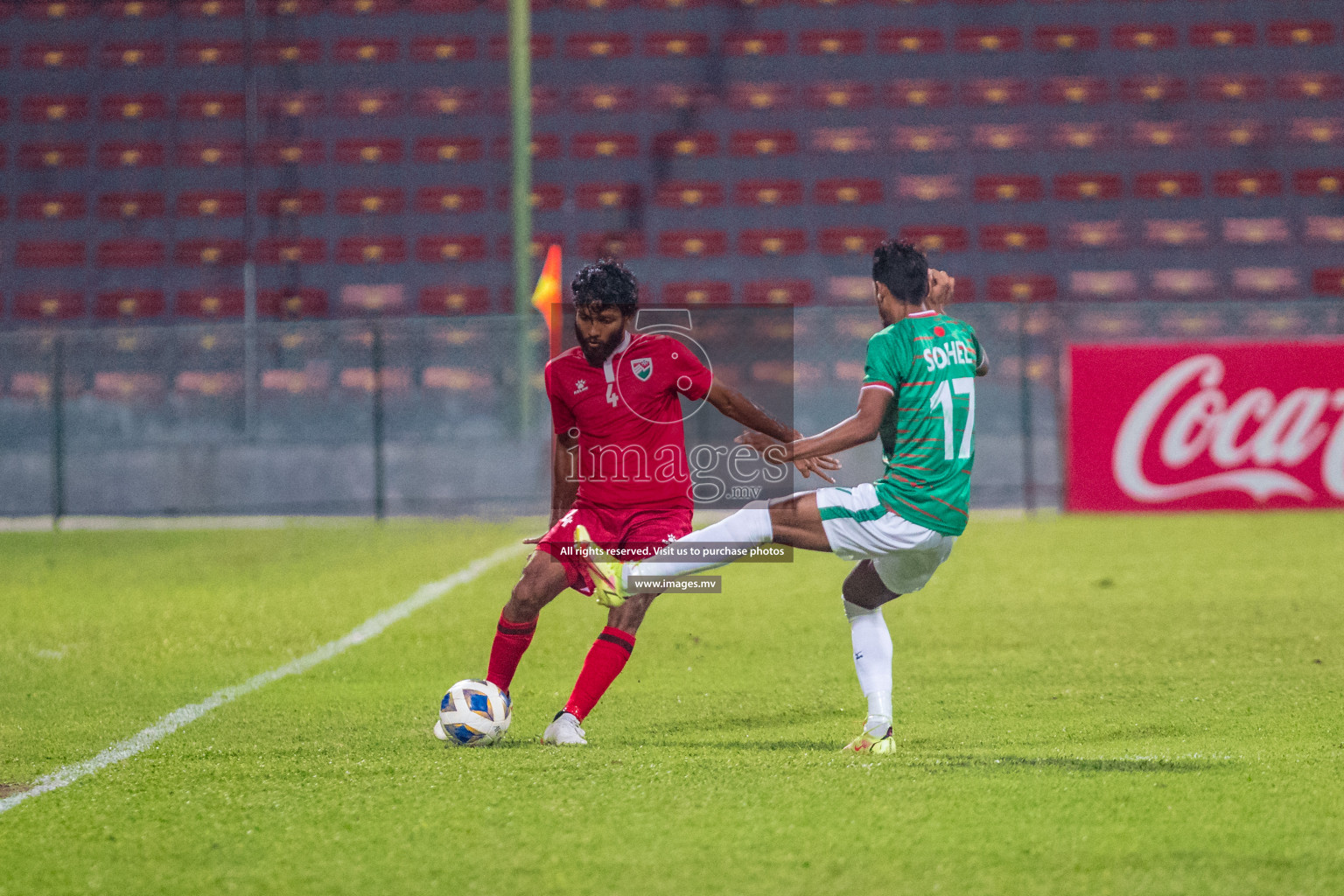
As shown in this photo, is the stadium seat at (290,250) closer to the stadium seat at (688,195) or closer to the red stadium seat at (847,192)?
the stadium seat at (688,195)

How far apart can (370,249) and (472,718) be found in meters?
15.1

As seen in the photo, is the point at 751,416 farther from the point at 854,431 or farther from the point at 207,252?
the point at 207,252

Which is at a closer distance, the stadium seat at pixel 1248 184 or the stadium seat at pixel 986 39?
the stadium seat at pixel 1248 184

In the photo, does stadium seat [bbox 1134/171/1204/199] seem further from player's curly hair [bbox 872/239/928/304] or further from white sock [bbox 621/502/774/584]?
white sock [bbox 621/502/774/584]

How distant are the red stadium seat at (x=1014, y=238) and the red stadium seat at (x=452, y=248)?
6365mm

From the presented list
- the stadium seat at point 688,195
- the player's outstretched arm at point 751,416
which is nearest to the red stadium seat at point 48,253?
the stadium seat at point 688,195

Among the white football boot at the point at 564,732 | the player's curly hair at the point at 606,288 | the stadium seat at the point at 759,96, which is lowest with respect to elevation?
the white football boot at the point at 564,732

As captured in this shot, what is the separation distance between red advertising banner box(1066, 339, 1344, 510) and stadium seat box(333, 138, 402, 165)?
10478mm

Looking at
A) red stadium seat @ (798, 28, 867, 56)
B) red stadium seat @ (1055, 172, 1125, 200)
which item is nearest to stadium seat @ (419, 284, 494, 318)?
red stadium seat @ (798, 28, 867, 56)

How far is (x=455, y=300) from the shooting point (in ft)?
61.1

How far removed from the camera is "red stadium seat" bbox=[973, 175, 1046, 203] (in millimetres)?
18688

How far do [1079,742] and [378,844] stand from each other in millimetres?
2323

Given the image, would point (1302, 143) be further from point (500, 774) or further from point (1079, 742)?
point (500, 774)

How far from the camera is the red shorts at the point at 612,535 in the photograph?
4.62m
